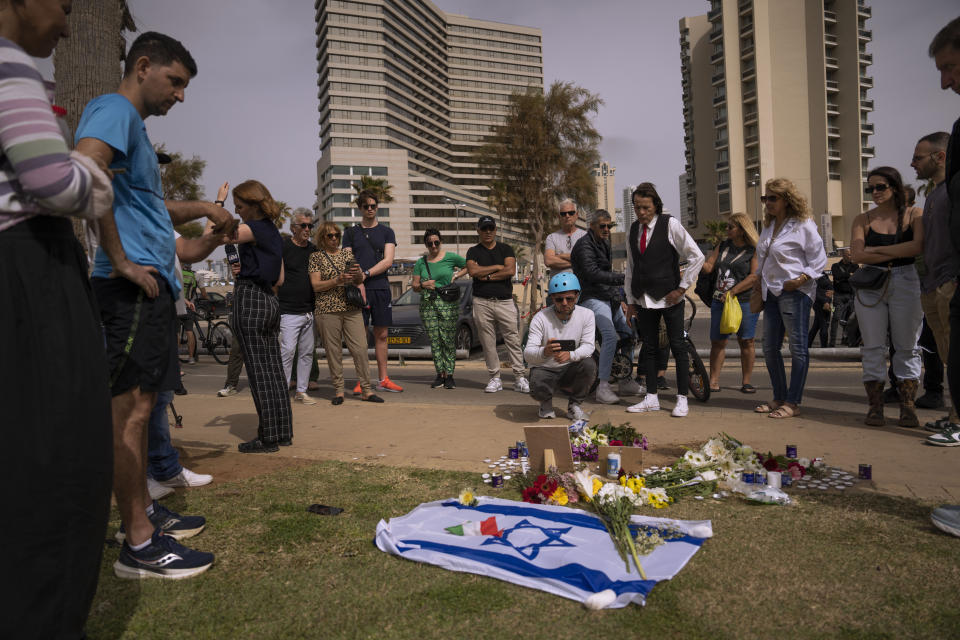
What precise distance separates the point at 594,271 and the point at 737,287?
1767 mm

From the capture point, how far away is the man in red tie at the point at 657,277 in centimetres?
641

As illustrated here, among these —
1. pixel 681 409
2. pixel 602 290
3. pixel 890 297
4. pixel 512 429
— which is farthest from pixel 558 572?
pixel 602 290

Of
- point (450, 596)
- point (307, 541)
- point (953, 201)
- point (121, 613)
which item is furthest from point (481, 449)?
point (953, 201)

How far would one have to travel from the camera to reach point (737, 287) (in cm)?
755

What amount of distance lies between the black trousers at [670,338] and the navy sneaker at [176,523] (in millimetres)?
4521

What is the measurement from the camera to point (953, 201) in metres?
3.20

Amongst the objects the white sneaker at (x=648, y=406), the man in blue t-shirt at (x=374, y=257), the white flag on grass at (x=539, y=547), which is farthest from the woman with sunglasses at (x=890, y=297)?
the man in blue t-shirt at (x=374, y=257)

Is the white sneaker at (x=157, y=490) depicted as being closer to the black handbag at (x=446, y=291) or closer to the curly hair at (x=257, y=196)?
the curly hair at (x=257, y=196)

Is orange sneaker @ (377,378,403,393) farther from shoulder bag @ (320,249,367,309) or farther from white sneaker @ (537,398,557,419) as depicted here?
white sneaker @ (537,398,557,419)

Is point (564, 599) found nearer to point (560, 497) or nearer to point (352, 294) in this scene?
point (560, 497)

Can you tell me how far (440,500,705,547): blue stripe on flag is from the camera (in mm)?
3253

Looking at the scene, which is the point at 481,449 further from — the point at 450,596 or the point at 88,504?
the point at 88,504

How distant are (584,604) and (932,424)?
173 inches

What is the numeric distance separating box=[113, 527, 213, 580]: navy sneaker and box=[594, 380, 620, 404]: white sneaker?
5.02 meters
